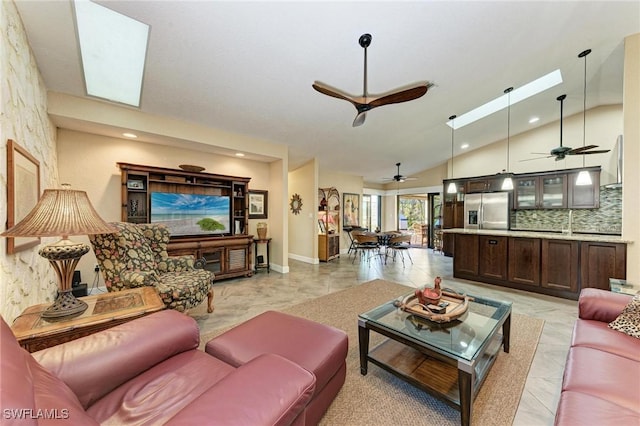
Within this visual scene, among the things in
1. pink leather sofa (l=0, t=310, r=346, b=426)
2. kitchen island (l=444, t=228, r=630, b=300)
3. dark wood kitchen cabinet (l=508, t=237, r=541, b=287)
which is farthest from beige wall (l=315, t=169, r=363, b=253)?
pink leather sofa (l=0, t=310, r=346, b=426)

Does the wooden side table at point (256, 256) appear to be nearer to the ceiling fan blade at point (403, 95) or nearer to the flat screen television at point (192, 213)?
the flat screen television at point (192, 213)

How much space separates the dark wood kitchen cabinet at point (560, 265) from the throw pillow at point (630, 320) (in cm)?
220

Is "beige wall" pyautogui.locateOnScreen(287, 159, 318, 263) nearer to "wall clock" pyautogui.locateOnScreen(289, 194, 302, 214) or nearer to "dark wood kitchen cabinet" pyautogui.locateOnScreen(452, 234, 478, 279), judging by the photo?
"wall clock" pyautogui.locateOnScreen(289, 194, 302, 214)

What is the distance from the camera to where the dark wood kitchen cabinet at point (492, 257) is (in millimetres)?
3994

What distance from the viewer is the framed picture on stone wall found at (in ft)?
5.32

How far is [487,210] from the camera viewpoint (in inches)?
242

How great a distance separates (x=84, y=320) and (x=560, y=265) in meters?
5.37

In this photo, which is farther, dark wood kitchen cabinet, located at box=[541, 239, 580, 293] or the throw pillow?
dark wood kitchen cabinet, located at box=[541, 239, 580, 293]

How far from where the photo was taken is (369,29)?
2.32 m

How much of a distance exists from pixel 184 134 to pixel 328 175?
4.46m

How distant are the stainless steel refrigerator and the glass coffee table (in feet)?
15.3

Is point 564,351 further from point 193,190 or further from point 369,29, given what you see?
point 193,190

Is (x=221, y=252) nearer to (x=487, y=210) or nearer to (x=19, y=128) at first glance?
(x=19, y=128)

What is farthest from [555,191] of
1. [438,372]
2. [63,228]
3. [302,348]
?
[63,228]
